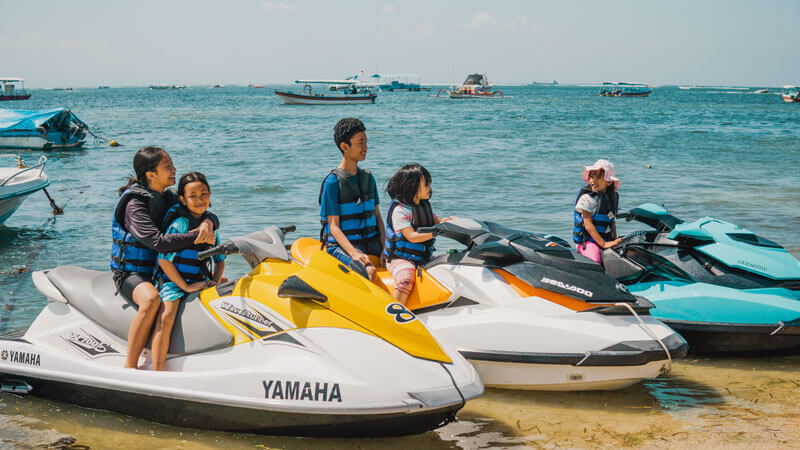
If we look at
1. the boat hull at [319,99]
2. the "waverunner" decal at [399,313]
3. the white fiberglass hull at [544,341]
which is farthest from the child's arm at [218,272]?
the boat hull at [319,99]

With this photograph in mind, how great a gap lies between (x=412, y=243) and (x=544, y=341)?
1.06 metres

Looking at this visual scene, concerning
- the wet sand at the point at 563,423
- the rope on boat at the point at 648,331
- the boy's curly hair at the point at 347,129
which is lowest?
the wet sand at the point at 563,423

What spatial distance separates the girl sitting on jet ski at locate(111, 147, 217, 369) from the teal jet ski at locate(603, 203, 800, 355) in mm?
3269

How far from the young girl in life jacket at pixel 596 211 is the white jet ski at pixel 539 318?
45.1 inches

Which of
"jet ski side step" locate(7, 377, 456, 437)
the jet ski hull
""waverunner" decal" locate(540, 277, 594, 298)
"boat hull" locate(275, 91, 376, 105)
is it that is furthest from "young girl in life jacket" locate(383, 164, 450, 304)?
"boat hull" locate(275, 91, 376, 105)

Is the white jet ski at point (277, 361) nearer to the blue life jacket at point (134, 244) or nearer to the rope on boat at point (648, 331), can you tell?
the blue life jacket at point (134, 244)

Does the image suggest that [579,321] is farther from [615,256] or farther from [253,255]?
[253,255]

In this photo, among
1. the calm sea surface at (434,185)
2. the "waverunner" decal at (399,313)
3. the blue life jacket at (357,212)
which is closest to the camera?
the "waverunner" decal at (399,313)

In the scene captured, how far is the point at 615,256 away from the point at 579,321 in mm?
1396

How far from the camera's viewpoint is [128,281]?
3.78 meters

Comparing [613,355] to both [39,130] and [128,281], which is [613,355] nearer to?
[128,281]

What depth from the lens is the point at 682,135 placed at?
1236 inches

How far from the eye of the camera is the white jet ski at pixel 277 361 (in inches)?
129

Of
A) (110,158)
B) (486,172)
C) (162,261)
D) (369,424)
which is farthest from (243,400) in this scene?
(110,158)
